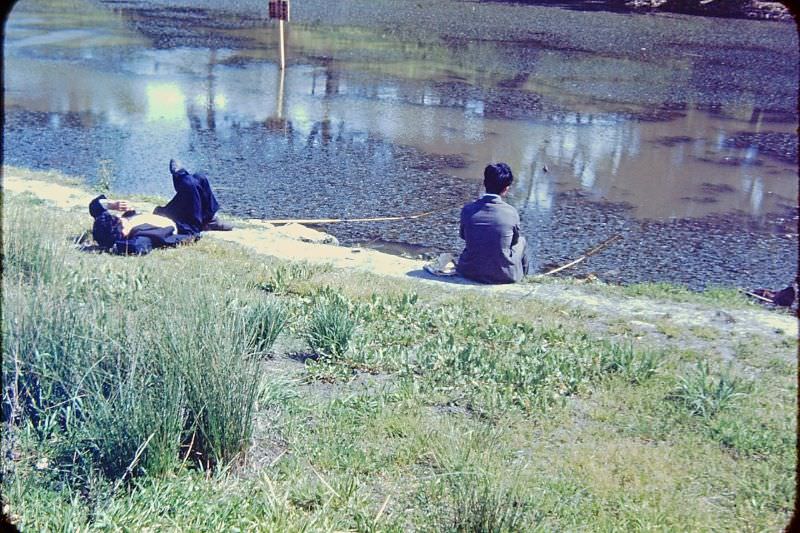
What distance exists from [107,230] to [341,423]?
4780mm

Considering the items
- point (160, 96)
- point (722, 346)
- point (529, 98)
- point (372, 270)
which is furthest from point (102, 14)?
point (722, 346)

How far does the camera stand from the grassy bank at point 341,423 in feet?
12.6

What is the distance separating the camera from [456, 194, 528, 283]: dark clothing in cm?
869

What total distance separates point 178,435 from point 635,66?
24.1 meters

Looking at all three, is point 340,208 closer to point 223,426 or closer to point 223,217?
point 223,217

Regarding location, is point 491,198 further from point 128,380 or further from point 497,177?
point 128,380

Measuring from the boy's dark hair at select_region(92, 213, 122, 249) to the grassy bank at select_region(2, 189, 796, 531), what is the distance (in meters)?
2.29

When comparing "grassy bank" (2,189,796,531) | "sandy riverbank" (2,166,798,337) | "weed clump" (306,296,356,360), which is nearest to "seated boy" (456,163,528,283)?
"sandy riverbank" (2,166,798,337)

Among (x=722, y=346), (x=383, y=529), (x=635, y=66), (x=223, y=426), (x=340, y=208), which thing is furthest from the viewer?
(x=635, y=66)

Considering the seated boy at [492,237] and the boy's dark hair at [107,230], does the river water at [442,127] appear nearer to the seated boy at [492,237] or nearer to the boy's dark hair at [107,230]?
the seated boy at [492,237]

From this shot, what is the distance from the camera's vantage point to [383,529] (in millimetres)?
3768

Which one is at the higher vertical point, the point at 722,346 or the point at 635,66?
the point at 635,66

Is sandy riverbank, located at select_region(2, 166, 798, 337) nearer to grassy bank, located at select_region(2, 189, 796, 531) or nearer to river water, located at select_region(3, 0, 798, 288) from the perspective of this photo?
river water, located at select_region(3, 0, 798, 288)

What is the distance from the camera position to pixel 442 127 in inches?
680
